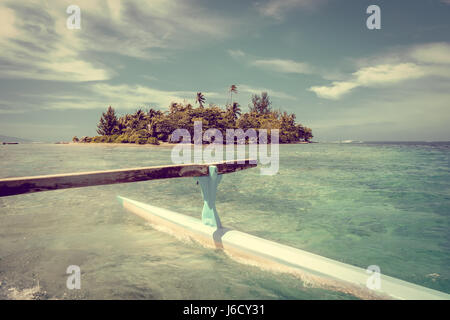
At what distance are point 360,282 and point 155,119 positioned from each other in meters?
55.3

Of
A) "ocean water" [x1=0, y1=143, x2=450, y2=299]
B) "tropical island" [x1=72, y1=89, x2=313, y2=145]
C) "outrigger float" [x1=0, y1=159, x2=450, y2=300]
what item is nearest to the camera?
"outrigger float" [x1=0, y1=159, x2=450, y2=300]

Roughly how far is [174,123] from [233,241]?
172ft

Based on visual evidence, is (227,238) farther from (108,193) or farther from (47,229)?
(108,193)

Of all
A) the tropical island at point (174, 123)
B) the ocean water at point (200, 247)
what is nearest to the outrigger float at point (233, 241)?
the ocean water at point (200, 247)

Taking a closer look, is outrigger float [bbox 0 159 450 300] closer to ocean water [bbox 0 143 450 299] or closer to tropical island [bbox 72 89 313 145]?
ocean water [bbox 0 143 450 299]

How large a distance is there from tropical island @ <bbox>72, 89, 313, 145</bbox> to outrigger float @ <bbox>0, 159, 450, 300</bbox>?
50.1 metres

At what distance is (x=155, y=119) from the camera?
54.2m

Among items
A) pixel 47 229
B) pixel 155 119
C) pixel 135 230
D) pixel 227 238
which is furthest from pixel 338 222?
pixel 155 119

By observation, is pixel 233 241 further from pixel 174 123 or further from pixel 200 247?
pixel 174 123

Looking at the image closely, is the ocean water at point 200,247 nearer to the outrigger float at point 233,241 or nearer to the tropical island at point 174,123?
the outrigger float at point 233,241

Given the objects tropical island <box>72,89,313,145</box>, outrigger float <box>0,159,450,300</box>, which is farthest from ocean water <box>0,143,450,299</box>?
tropical island <box>72,89,313,145</box>

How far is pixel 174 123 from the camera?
2120 inches

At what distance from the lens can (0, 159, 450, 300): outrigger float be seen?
2.15 metres

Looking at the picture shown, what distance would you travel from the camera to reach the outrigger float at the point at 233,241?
7.07 feet
